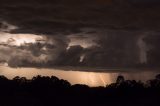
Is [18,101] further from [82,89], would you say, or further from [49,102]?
[82,89]

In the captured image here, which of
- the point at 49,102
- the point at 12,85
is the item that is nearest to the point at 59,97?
the point at 49,102

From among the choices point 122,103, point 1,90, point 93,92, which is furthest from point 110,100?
point 1,90

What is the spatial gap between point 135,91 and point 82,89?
20727 mm

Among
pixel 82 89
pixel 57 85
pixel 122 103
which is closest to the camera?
pixel 122 103

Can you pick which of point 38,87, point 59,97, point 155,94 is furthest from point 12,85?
point 155,94

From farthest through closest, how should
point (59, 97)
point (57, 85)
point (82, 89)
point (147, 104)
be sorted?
point (57, 85) → point (82, 89) → point (59, 97) → point (147, 104)

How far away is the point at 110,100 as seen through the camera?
120312 mm

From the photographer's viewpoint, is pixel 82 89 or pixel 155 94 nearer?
pixel 155 94

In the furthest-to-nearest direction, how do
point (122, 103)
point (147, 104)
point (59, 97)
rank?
point (59, 97)
point (122, 103)
point (147, 104)

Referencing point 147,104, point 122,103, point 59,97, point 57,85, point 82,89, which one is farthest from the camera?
point 57,85

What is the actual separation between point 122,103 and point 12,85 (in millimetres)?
51548

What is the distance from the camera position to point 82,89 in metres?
139

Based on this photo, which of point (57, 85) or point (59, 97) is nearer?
point (59, 97)

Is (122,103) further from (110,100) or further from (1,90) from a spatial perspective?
(1,90)
